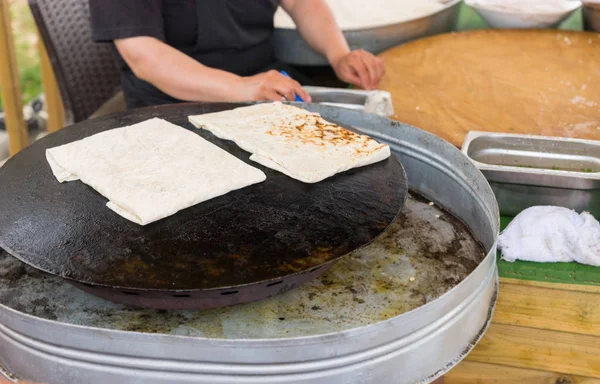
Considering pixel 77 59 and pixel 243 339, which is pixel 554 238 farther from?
pixel 77 59

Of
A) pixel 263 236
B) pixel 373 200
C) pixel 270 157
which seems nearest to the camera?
pixel 263 236

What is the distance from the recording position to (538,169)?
1.46 m

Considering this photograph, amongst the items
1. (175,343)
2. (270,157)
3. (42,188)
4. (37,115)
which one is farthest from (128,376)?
(37,115)

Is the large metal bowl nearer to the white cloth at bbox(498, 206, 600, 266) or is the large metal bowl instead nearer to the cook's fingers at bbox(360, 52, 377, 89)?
the cook's fingers at bbox(360, 52, 377, 89)

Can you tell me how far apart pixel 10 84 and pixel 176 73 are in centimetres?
121

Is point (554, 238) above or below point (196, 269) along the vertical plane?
below

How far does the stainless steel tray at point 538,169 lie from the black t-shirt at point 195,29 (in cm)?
102

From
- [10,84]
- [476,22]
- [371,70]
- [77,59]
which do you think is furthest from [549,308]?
[10,84]

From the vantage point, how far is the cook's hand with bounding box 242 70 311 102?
179cm

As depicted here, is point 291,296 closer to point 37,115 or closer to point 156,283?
point 156,283

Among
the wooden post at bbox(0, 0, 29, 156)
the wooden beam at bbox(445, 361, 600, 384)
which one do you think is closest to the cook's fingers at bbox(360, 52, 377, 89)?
the wooden beam at bbox(445, 361, 600, 384)

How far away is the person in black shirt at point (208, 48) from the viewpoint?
6.45ft

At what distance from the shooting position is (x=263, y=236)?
3.69 ft

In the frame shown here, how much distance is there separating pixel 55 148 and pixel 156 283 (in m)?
0.55
